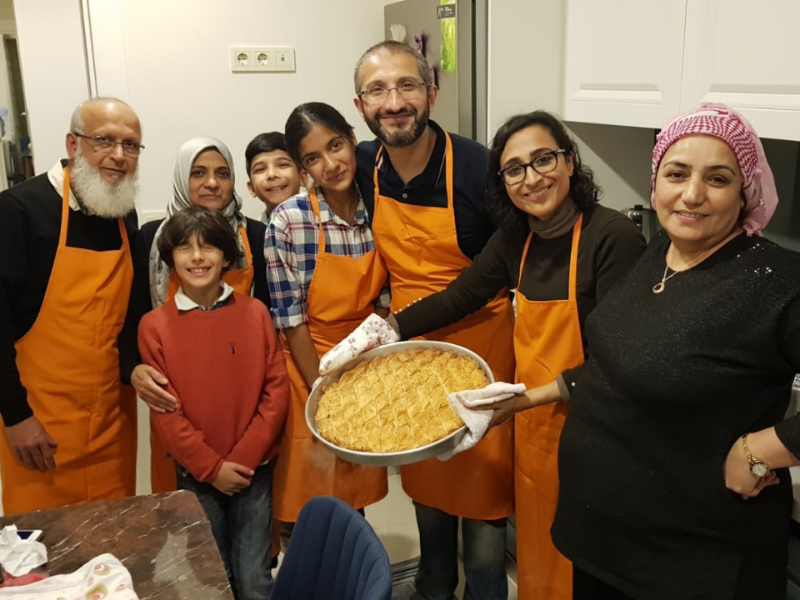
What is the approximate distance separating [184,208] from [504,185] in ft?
2.87

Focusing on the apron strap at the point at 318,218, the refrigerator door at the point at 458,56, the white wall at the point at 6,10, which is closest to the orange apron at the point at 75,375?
the apron strap at the point at 318,218

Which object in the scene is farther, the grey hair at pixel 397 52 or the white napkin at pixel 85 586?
the grey hair at pixel 397 52

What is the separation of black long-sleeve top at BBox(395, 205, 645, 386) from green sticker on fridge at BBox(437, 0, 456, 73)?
1.08 meters

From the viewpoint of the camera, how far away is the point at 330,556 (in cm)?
122

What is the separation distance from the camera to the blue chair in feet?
3.64

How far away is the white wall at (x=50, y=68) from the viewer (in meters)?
2.58

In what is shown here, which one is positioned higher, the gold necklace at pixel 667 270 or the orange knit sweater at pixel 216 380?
the gold necklace at pixel 667 270

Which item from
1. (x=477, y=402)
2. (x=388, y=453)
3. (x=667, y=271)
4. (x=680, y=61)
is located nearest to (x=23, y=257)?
(x=388, y=453)

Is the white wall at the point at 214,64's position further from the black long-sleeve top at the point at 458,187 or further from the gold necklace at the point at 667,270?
the gold necklace at the point at 667,270

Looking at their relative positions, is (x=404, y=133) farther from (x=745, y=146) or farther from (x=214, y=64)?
(x=214, y=64)

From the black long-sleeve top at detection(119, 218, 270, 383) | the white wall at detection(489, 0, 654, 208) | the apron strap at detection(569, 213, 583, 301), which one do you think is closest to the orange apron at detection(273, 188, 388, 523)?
the black long-sleeve top at detection(119, 218, 270, 383)

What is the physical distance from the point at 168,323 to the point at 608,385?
3.49 feet

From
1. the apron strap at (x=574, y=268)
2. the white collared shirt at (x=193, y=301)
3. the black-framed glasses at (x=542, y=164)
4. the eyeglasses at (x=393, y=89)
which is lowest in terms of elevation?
the white collared shirt at (x=193, y=301)

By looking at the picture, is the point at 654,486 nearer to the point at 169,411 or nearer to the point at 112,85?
the point at 169,411
